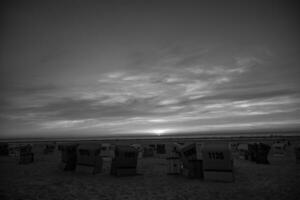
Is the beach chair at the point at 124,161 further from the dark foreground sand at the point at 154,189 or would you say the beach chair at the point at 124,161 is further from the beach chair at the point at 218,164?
the beach chair at the point at 218,164

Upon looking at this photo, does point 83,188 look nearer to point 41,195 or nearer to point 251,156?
point 41,195

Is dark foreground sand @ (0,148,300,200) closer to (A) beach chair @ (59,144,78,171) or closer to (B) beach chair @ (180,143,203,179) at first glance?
(B) beach chair @ (180,143,203,179)

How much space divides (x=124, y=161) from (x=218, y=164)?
7286mm

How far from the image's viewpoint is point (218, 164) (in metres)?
12.1

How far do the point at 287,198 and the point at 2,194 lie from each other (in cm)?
1439

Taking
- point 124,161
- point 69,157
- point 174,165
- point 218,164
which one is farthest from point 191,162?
point 69,157

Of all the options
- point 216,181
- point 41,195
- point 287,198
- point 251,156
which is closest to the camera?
point 287,198

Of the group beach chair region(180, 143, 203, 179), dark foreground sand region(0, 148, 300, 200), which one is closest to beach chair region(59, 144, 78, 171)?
dark foreground sand region(0, 148, 300, 200)

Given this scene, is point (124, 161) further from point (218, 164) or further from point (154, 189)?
point (218, 164)

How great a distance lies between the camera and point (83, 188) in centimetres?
1066

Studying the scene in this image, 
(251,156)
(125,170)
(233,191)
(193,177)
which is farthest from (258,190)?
(251,156)

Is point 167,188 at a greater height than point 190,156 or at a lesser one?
lesser

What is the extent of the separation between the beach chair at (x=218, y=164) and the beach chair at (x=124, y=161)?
573cm

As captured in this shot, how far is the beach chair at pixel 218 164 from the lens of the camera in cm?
1184
